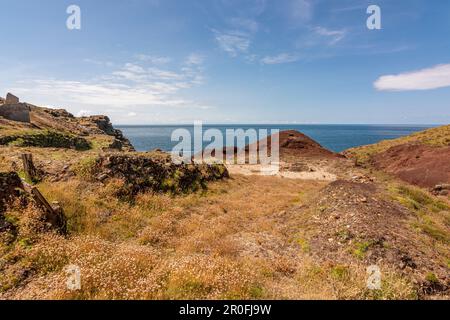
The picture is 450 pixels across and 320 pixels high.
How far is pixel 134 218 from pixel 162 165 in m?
7.26

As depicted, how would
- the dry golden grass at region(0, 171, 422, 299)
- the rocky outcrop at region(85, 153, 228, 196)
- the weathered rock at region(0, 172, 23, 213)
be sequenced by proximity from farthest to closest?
the rocky outcrop at region(85, 153, 228, 196), the weathered rock at region(0, 172, 23, 213), the dry golden grass at region(0, 171, 422, 299)

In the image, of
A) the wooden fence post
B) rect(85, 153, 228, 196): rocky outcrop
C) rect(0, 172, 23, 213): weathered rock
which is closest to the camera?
rect(0, 172, 23, 213): weathered rock

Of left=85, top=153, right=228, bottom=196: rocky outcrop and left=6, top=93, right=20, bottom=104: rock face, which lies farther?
left=6, top=93, right=20, bottom=104: rock face

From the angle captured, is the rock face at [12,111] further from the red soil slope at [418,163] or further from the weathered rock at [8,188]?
the red soil slope at [418,163]

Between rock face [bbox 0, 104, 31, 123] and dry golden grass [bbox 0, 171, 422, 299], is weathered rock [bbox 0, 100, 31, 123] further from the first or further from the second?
dry golden grass [bbox 0, 171, 422, 299]

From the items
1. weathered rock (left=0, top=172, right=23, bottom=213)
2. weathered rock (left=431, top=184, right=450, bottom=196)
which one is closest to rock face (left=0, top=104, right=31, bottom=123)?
weathered rock (left=0, top=172, right=23, bottom=213)

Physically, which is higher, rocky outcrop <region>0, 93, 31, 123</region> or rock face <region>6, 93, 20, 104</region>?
rock face <region>6, 93, 20, 104</region>

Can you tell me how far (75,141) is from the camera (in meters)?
28.8

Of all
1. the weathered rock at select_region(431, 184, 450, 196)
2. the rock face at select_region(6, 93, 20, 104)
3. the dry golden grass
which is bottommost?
the weathered rock at select_region(431, 184, 450, 196)

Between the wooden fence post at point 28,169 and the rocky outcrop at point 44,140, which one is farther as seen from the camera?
the rocky outcrop at point 44,140

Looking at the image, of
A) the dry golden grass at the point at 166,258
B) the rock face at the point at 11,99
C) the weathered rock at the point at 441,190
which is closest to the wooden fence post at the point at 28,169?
the dry golden grass at the point at 166,258

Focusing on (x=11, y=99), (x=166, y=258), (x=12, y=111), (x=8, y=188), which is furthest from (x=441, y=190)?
(x=11, y=99)

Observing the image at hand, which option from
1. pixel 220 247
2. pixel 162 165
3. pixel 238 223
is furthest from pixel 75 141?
pixel 220 247
